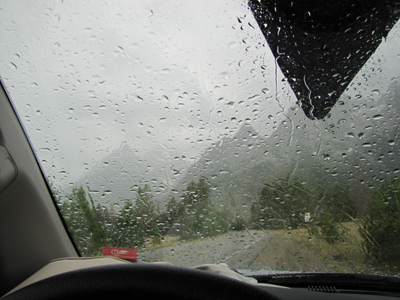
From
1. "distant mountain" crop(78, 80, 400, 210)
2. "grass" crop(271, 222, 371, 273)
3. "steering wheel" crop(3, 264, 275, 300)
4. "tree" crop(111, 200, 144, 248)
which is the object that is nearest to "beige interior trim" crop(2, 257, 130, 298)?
"tree" crop(111, 200, 144, 248)

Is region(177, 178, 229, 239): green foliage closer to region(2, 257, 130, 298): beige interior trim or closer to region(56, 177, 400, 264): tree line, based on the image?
region(56, 177, 400, 264): tree line

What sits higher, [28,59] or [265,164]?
[28,59]

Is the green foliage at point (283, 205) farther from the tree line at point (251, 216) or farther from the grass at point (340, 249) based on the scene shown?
the grass at point (340, 249)

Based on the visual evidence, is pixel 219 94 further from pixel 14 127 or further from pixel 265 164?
pixel 14 127

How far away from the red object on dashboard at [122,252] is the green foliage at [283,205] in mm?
1446

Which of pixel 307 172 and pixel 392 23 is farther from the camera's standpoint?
pixel 307 172

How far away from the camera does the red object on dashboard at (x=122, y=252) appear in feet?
10.2

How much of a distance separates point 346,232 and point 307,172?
774 mm

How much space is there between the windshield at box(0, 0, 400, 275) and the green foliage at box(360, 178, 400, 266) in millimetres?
11

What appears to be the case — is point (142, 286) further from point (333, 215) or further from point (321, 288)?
point (333, 215)

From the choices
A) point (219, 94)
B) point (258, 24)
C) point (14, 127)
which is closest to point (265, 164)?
point (219, 94)

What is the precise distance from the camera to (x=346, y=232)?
304 centimetres

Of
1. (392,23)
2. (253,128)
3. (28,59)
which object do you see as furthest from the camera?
(253,128)

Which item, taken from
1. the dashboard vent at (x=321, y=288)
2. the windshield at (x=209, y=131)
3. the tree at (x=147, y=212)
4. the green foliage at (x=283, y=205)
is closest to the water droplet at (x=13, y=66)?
the windshield at (x=209, y=131)
